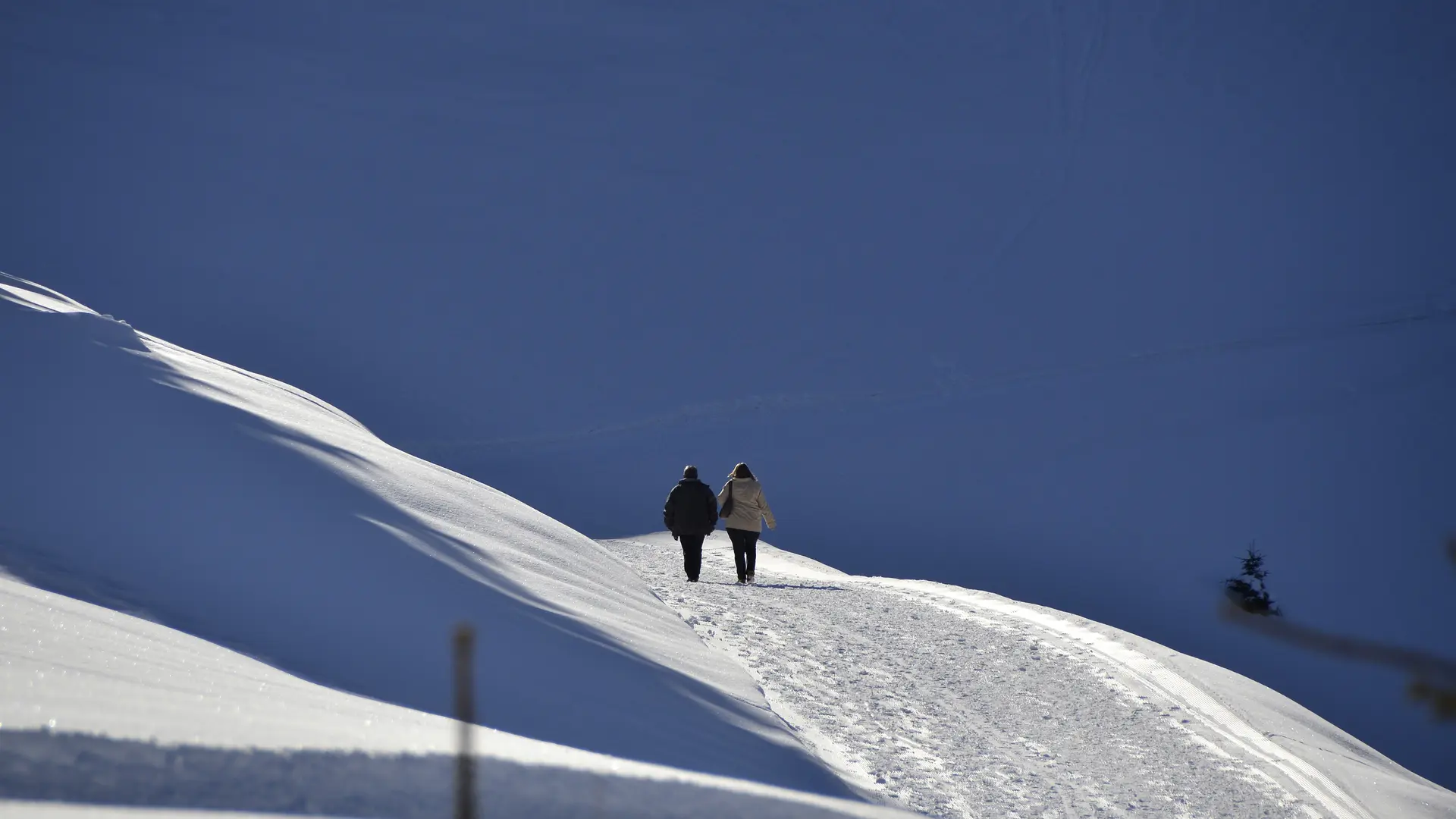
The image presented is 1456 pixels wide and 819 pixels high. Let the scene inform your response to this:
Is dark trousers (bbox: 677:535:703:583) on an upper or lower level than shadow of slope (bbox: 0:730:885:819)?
upper

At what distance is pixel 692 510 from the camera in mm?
11047

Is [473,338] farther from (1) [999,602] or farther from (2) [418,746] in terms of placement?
(2) [418,746]

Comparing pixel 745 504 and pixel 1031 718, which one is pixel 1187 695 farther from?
pixel 745 504

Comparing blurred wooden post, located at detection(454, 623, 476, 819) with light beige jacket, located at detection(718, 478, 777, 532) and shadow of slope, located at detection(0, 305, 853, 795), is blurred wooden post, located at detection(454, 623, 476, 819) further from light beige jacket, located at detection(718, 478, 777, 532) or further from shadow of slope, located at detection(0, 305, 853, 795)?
light beige jacket, located at detection(718, 478, 777, 532)

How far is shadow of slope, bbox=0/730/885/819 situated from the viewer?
72.9 inches

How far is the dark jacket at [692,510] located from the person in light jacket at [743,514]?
337 mm

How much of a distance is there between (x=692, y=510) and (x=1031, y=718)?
4692 mm

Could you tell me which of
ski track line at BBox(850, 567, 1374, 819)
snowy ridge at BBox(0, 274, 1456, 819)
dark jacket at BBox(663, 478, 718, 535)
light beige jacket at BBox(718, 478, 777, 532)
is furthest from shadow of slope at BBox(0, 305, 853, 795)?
light beige jacket at BBox(718, 478, 777, 532)

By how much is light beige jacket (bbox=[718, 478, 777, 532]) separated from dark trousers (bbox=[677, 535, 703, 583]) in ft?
1.57

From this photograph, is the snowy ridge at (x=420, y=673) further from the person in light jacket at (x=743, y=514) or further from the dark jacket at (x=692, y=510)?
the person in light jacket at (x=743, y=514)

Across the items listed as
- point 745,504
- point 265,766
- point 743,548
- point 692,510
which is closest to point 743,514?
point 745,504

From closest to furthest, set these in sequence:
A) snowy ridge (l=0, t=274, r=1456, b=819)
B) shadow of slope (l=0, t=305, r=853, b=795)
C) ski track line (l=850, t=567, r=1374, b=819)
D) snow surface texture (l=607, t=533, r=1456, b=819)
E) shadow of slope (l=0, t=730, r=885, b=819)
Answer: shadow of slope (l=0, t=730, r=885, b=819) < snowy ridge (l=0, t=274, r=1456, b=819) < shadow of slope (l=0, t=305, r=853, b=795) < snow surface texture (l=607, t=533, r=1456, b=819) < ski track line (l=850, t=567, r=1374, b=819)

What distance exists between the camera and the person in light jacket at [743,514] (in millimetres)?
11461

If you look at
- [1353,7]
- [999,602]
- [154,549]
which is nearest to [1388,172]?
[1353,7]
